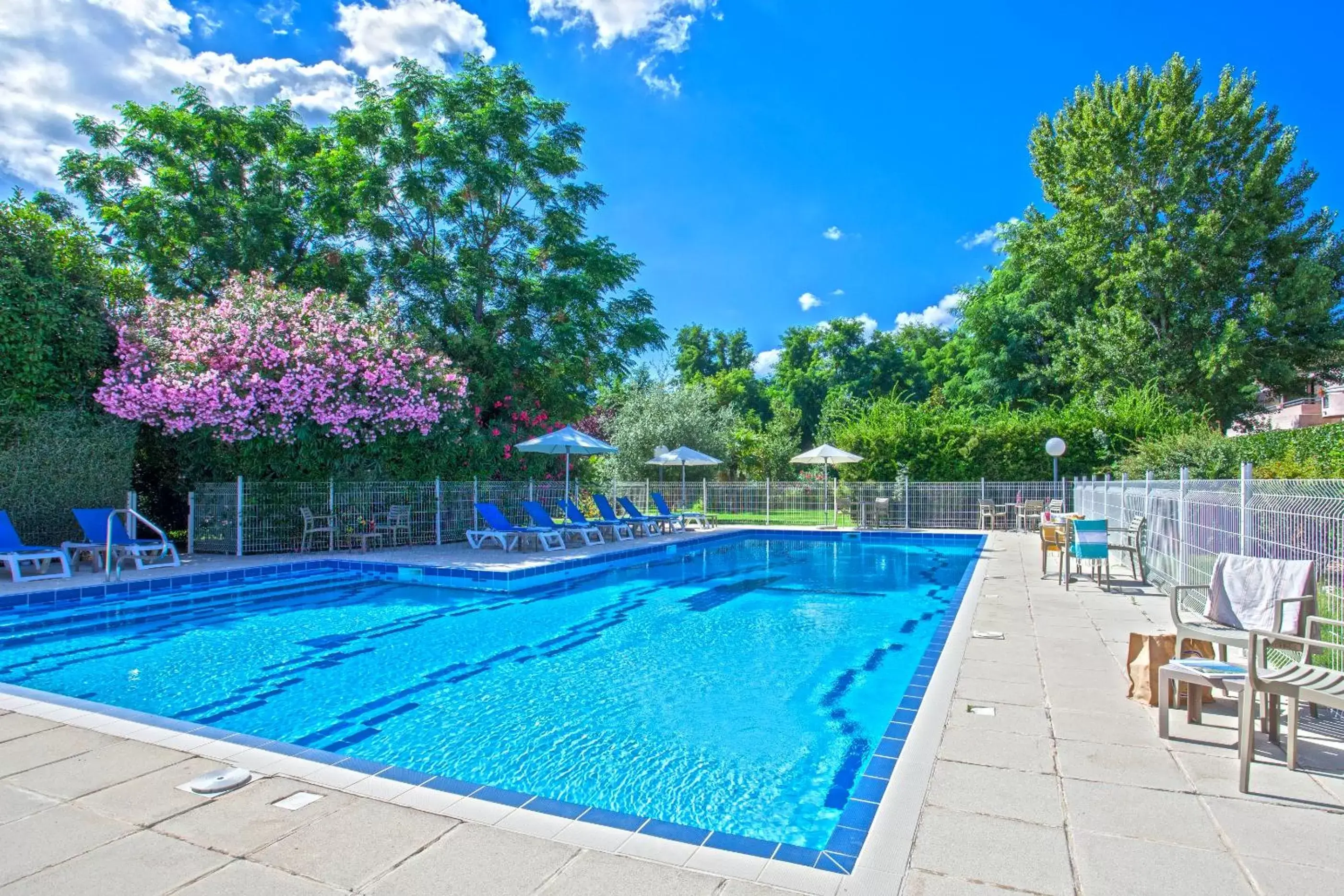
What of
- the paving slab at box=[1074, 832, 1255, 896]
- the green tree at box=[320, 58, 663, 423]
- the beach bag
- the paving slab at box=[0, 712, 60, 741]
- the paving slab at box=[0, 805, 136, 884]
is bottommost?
the paving slab at box=[0, 712, 60, 741]

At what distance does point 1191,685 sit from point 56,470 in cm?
1397

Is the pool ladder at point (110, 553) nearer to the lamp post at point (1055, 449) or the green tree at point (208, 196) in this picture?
the green tree at point (208, 196)

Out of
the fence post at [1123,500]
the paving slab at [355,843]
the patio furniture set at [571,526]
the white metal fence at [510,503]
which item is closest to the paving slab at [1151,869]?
the paving slab at [355,843]

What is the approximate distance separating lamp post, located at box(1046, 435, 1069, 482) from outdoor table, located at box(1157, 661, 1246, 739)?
14957 millimetres

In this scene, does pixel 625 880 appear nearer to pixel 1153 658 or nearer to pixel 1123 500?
pixel 1153 658

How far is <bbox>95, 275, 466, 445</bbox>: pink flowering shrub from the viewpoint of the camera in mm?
11672

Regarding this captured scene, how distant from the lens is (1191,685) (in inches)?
151

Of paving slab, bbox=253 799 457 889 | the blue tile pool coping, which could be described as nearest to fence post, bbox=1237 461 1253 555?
the blue tile pool coping

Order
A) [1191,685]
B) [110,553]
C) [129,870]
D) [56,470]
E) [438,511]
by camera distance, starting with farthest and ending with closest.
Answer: [438,511] < [56,470] < [110,553] < [1191,685] < [129,870]

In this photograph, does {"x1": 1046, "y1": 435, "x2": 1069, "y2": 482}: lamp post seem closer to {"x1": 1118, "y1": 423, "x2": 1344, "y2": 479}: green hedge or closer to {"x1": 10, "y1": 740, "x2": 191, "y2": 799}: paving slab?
{"x1": 1118, "y1": 423, "x2": 1344, "y2": 479}: green hedge

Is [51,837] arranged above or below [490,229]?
below

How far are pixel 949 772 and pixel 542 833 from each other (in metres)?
1.78

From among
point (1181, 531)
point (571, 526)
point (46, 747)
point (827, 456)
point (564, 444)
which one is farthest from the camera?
point (827, 456)

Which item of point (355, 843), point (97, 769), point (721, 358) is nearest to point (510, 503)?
point (97, 769)
